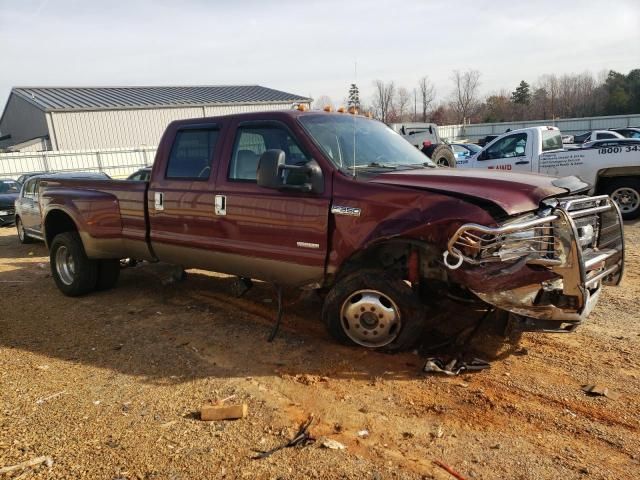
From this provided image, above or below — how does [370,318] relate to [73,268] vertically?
below

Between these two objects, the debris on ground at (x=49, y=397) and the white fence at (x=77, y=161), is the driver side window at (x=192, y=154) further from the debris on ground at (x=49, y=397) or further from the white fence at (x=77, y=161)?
the white fence at (x=77, y=161)

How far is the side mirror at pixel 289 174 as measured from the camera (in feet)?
13.5

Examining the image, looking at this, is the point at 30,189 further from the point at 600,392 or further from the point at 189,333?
→ the point at 600,392

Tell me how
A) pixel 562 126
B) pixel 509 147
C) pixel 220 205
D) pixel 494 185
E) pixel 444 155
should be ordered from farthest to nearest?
pixel 562 126 < pixel 509 147 < pixel 444 155 < pixel 220 205 < pixel 494 185

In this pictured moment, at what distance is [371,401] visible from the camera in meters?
3.56

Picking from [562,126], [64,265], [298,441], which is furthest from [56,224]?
[562,126]

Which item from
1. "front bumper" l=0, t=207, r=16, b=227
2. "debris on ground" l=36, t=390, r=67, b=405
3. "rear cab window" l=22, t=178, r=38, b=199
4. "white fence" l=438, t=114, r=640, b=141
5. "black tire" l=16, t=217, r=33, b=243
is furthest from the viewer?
"white fence" l=438, t=114, r=640, b=141

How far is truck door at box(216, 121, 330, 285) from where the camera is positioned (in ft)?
14.1

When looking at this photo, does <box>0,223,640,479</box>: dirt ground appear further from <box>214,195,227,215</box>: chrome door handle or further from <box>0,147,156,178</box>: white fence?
<box>0,147,156,178</box>: white fence

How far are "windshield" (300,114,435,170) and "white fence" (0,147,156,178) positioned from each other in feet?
81.9

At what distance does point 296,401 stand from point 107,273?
157 inches

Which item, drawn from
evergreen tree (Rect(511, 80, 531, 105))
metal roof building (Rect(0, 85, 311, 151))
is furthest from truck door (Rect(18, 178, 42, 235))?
evergreen tree (Rect(511, 80, 531, 105))

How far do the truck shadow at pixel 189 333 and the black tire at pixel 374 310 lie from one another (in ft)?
0.48

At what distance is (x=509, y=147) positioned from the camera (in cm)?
1132
